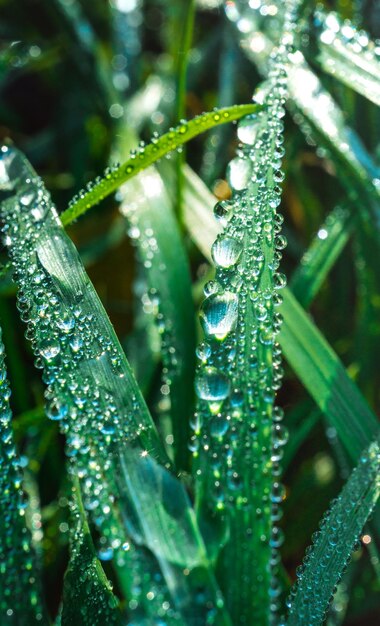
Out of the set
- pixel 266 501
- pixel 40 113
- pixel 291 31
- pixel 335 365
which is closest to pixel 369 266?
pixel 335 365

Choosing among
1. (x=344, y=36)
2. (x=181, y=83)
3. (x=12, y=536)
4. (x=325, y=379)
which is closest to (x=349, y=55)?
(x=344, y=36)

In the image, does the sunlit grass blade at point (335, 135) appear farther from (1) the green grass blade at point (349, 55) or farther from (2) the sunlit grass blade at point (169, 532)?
(2) the sunlit grass blade at point (169, 532)

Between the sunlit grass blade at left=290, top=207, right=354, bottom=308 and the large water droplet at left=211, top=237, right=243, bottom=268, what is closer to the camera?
the large water droplet at left=211, top=237, right=243, bottom=268

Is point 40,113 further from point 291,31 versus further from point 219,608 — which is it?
point 219,608

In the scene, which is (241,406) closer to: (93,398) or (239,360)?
(239,360)

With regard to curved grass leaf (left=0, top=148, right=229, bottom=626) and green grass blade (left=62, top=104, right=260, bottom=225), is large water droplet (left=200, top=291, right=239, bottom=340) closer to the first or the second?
curved grass leaf (left=0, top=148, right=229, bottom=626)

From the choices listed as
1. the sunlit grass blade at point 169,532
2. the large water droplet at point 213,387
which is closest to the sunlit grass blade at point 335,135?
the large water droplet at point 213,387

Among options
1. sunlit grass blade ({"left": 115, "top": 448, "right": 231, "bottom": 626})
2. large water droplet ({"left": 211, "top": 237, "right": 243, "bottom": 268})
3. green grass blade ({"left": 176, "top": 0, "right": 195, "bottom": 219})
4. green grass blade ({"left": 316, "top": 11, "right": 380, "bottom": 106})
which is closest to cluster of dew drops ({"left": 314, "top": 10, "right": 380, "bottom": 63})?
green grass blade ({"left": 316, "top": 11, "right": 380, "bottom": 106})
